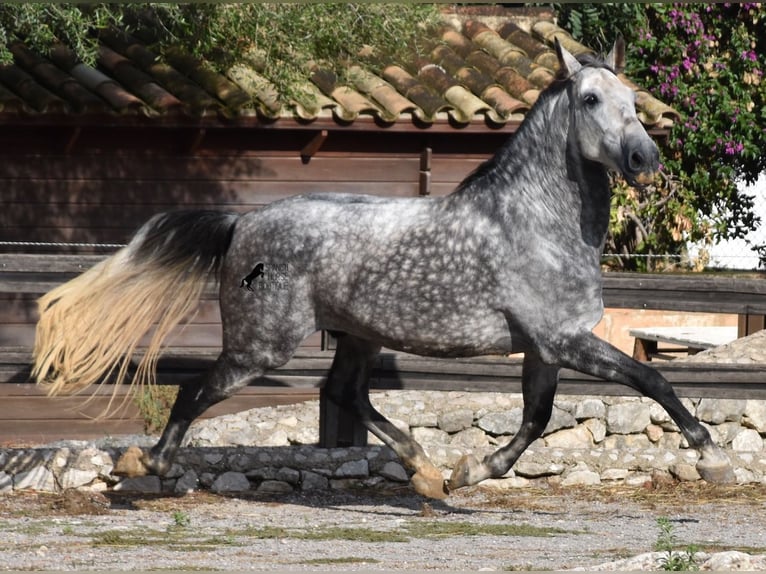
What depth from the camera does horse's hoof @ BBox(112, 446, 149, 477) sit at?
21.8 feet

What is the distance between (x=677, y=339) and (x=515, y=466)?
4665mm

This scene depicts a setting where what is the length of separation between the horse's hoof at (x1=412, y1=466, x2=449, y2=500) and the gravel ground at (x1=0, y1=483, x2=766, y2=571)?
125 millimetres

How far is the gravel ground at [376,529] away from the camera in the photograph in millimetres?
5277

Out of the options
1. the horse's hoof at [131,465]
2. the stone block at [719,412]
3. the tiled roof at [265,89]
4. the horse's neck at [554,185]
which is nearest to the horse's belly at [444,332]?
the horse's neck at [554,185]

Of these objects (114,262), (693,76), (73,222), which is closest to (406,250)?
(114,262)

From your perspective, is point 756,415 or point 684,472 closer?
point 684,472

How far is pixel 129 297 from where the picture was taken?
263 inches

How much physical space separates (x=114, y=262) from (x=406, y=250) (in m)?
1.47

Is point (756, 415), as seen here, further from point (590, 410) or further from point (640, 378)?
point (640, 378)

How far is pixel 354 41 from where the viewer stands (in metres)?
9.22

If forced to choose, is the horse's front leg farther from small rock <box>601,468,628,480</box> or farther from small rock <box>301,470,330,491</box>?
small rock <box>301,470,330,491</box>

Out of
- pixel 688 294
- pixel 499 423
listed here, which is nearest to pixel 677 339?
pixel 499 423

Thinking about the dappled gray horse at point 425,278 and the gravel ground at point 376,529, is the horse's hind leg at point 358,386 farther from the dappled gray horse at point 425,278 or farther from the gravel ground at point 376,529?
the gravel ground at point 376,529

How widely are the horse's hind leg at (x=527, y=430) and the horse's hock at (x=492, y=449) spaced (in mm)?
889
